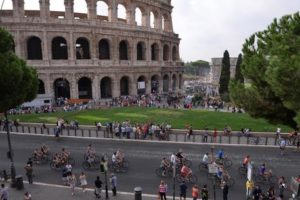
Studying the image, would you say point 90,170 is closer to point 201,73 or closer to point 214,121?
point 214,121

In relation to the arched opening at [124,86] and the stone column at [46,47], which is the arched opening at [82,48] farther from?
the arched opening at [124,86]

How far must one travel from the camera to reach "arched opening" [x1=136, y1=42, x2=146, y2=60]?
54938 millimetres

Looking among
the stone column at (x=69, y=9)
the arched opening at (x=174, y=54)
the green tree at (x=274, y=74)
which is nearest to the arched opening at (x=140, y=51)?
the arched opening at (x=174, y=54)

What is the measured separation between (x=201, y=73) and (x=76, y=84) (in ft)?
507

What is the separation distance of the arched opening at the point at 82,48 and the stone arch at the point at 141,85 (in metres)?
8.59

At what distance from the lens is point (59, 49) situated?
48625mm

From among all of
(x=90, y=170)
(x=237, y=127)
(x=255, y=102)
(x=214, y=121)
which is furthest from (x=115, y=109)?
(x=255, y=102)

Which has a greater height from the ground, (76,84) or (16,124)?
(76,84)

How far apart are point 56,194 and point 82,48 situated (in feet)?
111

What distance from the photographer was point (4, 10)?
1881 inches

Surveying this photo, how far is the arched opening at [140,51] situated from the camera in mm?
54938

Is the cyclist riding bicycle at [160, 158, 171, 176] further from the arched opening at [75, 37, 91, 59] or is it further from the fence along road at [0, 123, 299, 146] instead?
the arched opening at [75, 37, 91, 59]

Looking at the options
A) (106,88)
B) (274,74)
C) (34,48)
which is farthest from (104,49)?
(274,74)

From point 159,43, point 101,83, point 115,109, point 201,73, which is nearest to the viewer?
point 115,109
